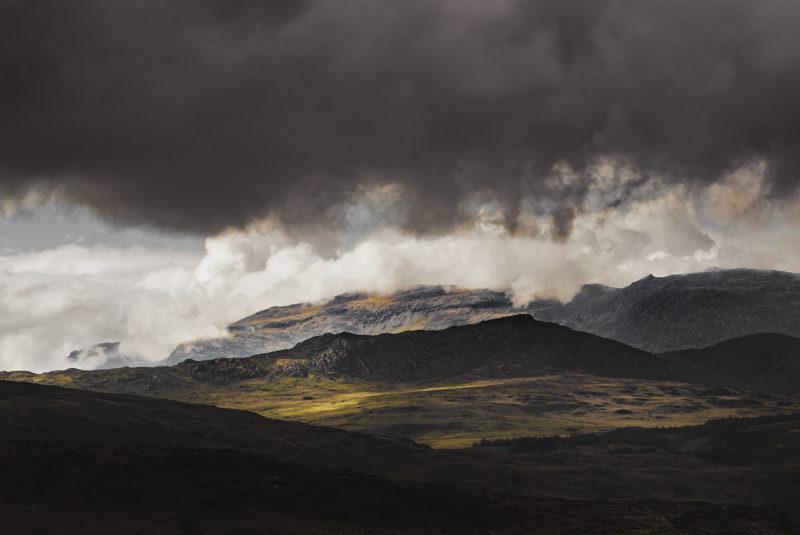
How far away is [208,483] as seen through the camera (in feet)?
599

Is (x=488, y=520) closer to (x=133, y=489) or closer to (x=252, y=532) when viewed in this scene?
(x=252, y=532)

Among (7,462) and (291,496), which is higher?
(7,462)

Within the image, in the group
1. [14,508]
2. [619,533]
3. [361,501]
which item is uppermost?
[14,508]

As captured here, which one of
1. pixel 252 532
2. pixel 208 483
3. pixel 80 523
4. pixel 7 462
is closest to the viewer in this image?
pixel 80 523

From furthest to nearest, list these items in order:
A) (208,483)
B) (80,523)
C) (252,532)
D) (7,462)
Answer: (208,483) < (7,462) < (252,532) < (80,523)

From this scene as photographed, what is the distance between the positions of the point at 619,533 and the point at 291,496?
83319mm

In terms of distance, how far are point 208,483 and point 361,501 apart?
3866 centimetres

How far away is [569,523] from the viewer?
7549 inches

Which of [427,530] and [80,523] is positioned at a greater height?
[80,523]

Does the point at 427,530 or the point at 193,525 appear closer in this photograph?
the point at 193,525

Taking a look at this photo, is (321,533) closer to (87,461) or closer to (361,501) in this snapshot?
(361,501)

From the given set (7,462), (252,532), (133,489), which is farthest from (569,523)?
(7,462)

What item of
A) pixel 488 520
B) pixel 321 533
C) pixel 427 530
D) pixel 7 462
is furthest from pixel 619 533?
pixel 7 462

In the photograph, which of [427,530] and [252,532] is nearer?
[252,532]
